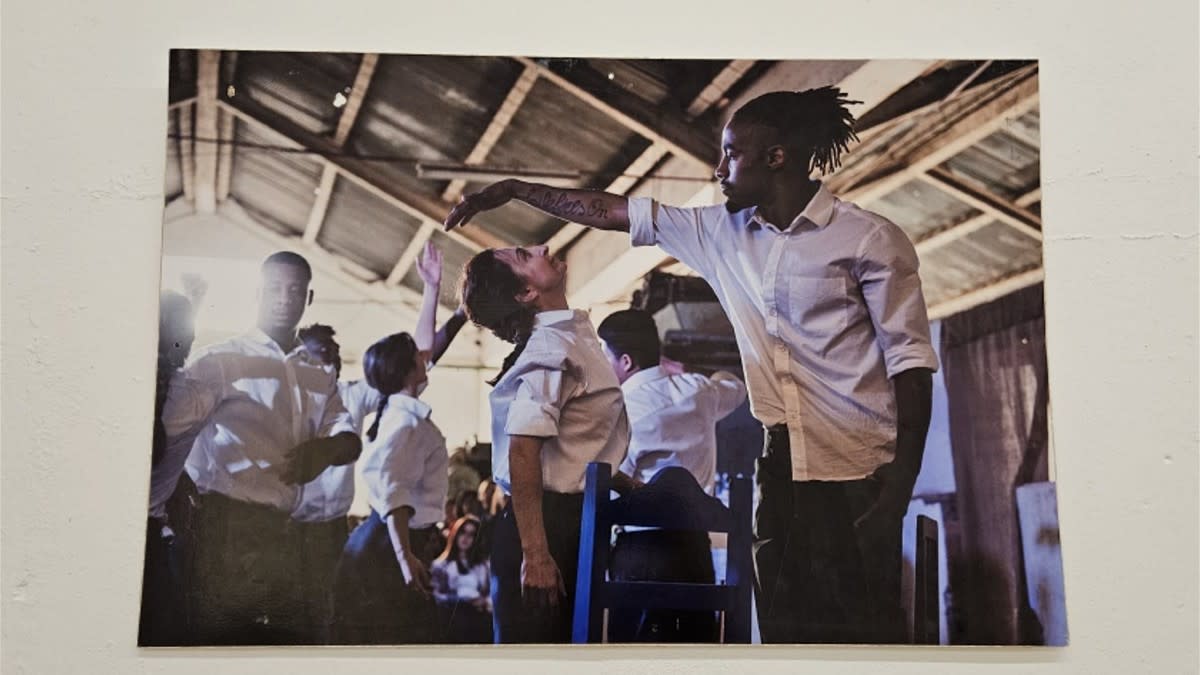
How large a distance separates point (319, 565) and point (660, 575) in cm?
58

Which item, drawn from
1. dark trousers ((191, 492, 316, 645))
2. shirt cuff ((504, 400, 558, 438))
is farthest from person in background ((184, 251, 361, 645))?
shirt cuff ((504, 400, 558, 438))

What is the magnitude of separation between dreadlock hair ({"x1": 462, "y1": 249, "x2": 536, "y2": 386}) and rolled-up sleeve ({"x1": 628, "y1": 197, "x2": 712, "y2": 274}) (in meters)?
0.23

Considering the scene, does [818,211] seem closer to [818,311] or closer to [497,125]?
[818,311]

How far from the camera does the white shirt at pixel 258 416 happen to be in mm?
1979

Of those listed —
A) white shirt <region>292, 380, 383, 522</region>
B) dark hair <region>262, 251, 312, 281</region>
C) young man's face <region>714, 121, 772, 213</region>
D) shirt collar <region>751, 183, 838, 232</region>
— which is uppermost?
young man's face <region>714, 121, 772, 213</region>

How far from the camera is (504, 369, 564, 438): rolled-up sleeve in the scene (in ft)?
6.60

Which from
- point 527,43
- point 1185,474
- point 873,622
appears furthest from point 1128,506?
point 527,43

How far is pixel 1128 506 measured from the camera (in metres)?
2.05

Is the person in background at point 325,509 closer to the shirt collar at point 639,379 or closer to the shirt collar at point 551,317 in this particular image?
the shirt collar at point 551,317

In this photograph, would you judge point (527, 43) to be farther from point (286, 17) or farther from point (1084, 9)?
point (1084, 9)

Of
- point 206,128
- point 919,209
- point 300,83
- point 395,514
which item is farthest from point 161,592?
point 919,209

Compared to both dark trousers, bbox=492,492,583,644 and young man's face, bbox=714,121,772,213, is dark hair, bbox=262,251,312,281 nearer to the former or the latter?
dark trousers, bbox=492,492,583,644

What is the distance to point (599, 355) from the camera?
6.68 ft

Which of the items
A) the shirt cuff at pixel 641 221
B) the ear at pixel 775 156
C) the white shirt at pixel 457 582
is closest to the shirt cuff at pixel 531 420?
the white shirt at pixel 457 582
